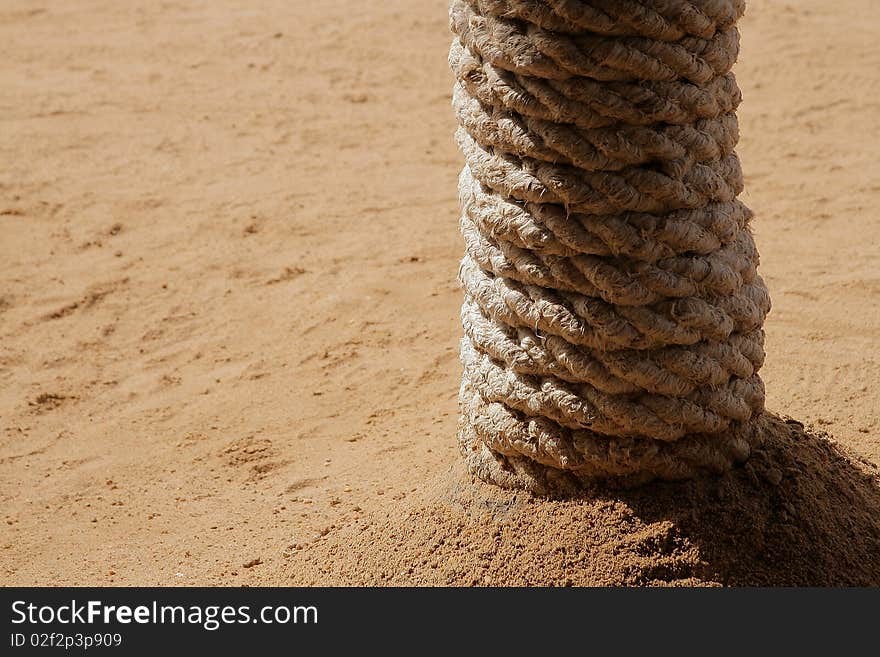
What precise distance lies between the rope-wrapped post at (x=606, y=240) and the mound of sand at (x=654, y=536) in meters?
0.08

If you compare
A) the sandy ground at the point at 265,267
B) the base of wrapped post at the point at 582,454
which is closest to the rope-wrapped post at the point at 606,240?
the base of wrapped post at the point at 582,454

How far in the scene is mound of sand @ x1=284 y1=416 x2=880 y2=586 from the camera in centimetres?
263

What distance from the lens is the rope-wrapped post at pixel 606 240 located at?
7.77 feet

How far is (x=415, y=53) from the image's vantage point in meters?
8.92

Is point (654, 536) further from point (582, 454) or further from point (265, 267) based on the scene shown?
point (265, 267)

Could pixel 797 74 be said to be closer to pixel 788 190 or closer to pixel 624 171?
pixel 788 190

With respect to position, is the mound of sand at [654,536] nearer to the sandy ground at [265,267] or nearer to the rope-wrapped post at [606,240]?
the rope-wrapped post at [606,240]

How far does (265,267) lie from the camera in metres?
5.63

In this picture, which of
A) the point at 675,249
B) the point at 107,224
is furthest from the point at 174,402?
the point at 675,249

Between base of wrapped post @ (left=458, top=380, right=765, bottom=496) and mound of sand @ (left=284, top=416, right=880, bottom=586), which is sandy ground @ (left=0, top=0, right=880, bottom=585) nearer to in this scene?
mound of sand @ (left=284, top=416, right=880, bottom=586)

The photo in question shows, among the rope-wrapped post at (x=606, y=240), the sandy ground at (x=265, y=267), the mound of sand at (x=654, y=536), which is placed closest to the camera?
the rope-wrapped post at (x=606, y=240)

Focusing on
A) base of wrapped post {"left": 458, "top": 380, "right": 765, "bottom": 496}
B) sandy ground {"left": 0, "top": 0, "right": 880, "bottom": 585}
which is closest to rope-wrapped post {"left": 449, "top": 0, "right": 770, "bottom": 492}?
base of wrapped post {"left": 458, "top": 380, "right": 765, "bottom": 496}

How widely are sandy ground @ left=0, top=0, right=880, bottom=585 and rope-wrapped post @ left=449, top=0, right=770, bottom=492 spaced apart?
2.56 feet

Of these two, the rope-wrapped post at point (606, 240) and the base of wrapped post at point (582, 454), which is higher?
the rope-wrapped post at point (606, 240)
